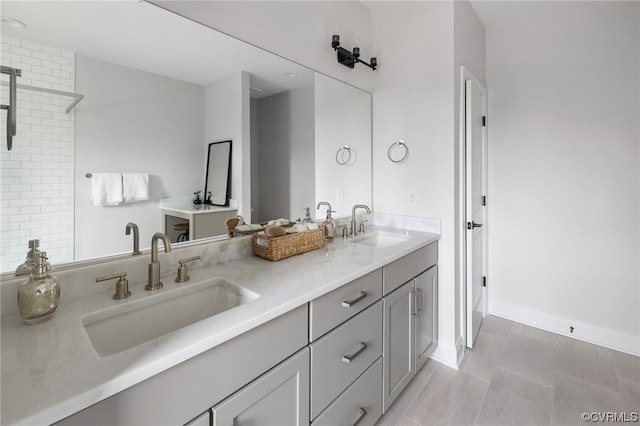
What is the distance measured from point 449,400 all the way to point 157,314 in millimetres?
1675

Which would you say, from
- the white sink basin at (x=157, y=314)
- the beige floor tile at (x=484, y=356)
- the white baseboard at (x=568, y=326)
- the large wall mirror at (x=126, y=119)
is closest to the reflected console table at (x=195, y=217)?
the large wall mirror at (x=126, y=119)

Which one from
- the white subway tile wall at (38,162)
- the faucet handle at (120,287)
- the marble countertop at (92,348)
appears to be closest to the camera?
the marble countertop at (92,348)

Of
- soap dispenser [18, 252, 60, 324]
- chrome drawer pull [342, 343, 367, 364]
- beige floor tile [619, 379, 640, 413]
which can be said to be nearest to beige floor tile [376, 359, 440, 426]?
chrome drawer pull [342, 343, 367, 364]

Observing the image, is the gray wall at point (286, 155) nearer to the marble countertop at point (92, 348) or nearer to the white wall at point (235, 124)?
the white wall at point (235, 124)

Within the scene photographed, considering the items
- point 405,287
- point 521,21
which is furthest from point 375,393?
point 521,21

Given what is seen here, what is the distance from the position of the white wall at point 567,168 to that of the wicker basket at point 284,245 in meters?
2.02

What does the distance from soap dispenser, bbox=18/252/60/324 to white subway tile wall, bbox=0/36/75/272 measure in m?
0.14

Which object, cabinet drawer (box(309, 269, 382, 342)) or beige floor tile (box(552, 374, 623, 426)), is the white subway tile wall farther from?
beige floor tile (box(552, 374, 623, 426))

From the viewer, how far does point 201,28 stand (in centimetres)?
129

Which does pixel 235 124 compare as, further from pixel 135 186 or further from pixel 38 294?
pixel 38 294

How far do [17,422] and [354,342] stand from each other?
106 cm

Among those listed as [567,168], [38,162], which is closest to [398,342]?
[38,162]

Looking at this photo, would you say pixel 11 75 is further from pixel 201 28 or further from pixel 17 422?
pixel 17 422

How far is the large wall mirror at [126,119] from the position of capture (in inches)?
34.8
